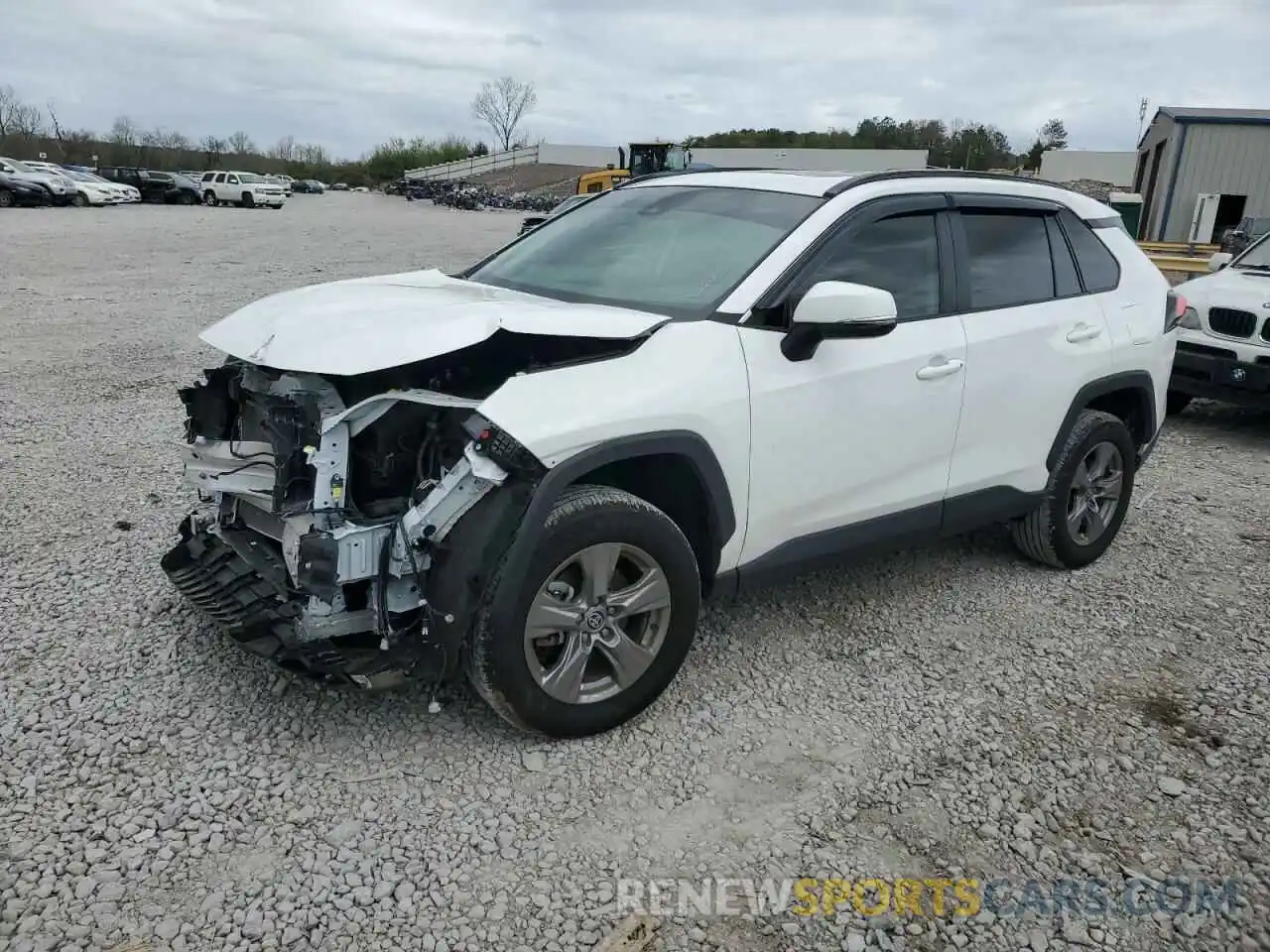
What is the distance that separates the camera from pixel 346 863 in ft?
8.46

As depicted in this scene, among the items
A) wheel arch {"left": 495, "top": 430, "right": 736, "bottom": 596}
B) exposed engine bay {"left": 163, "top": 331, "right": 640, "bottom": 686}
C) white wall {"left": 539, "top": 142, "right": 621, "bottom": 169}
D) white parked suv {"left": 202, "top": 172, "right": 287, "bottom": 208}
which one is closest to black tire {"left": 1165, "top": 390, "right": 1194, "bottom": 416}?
wheel arch {"left": 495, "top": 430, "right": 736, "bottom": 596}

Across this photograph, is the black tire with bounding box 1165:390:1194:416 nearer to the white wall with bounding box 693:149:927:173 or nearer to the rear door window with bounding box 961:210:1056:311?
the rear door window with bounding box 961:210:1056:311

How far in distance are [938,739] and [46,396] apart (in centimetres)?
696

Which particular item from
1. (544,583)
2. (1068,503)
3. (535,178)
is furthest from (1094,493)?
(535,178)

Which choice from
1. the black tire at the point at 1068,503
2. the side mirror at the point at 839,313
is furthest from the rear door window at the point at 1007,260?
the side mirror at the point at 839,313

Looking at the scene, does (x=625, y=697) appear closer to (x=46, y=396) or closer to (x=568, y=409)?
(x=568, y=409)

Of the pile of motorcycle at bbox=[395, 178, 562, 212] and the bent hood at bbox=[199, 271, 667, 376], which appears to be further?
the pile of motorcycle at bbox=[395, 178, 562, 212]

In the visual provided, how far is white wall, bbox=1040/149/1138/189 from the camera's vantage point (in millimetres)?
45594

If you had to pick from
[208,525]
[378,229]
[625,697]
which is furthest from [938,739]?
[378,229]

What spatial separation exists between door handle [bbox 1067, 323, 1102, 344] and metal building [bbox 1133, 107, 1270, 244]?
2284 centimetres

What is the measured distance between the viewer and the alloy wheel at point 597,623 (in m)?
2.93

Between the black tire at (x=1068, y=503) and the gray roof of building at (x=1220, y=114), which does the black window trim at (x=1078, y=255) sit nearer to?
the black tire at (x=1068, y=503)

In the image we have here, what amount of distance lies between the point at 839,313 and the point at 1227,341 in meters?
5.68

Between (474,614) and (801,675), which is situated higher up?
(474,614)
